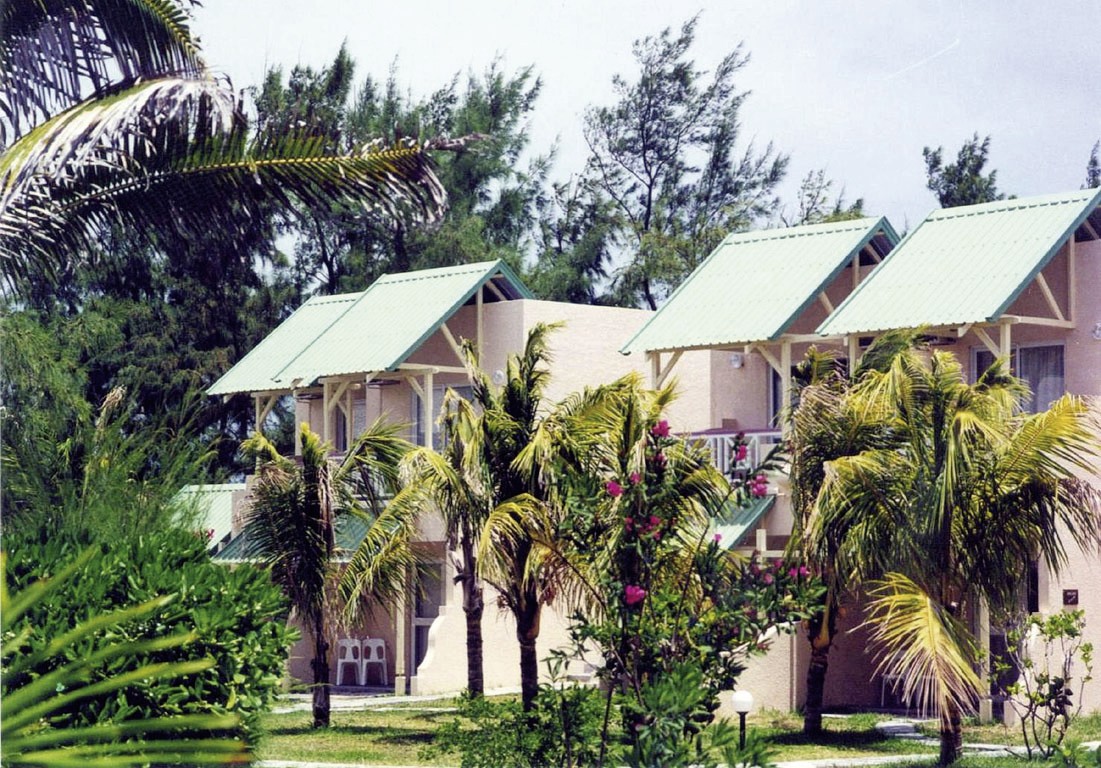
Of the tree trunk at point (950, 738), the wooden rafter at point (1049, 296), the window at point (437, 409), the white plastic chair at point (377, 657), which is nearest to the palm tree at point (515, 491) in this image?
the tree trunk at point (950, 738)

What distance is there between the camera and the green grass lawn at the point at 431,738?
17.5m

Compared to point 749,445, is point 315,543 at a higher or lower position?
lower

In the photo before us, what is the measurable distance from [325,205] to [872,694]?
1566cm

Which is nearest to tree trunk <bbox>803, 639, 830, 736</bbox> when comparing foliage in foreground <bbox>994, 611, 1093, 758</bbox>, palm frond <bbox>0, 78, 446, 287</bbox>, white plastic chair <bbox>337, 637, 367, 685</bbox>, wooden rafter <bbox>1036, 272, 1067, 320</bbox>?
foliage in foreground <bbox>994, 611, 1093, 758</bbox>

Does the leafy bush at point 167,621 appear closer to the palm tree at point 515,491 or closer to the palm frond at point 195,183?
the palm frond at point 195,183

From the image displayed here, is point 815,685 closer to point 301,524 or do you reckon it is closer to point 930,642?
point 930,642

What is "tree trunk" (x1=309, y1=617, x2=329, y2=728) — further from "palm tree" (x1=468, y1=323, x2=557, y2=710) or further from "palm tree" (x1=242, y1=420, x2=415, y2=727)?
"palm tree" (x1=468, y1=323, x2=557, y2=710)

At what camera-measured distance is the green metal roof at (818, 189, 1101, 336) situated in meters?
21.5

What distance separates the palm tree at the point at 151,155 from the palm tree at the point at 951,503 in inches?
268

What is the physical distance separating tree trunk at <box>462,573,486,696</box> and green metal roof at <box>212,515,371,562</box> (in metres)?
1.94

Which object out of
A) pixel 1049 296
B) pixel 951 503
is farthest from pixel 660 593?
pixel 1049 296

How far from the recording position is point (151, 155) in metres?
10.5

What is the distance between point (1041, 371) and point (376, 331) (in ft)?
37.3

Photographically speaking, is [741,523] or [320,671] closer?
[320,671]
